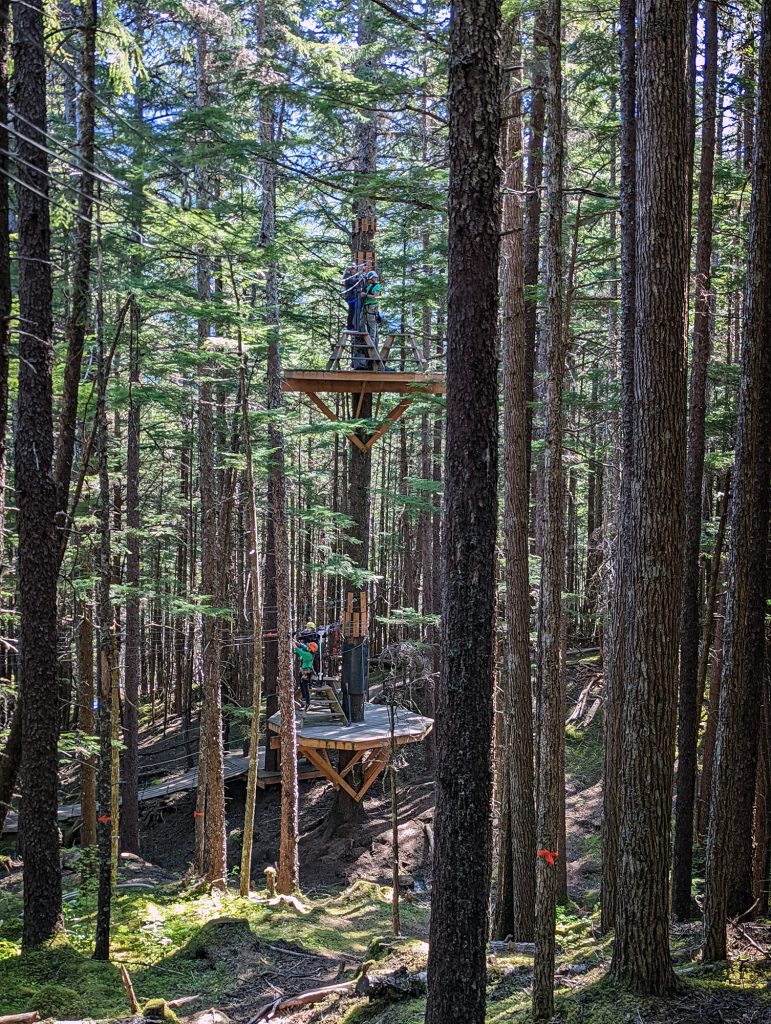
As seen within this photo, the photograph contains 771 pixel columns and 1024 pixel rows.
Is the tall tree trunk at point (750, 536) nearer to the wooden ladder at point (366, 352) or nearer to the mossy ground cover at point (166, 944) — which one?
the mossy ground cover at point (166, 944)

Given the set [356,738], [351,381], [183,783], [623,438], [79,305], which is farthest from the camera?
[183,783]

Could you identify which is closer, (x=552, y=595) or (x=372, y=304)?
(x=552, y=595)

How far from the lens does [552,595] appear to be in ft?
19.8

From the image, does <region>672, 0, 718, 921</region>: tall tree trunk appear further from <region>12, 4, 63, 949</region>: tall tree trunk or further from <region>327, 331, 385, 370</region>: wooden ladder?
<region>12, 4, 63, 949</region>: tall tree trunk

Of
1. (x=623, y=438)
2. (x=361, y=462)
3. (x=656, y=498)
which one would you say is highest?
(x=361, y=462)

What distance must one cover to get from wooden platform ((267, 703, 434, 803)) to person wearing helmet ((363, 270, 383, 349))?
7.07 meters

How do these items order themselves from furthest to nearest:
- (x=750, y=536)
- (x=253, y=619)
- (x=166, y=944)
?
(x=253, y=619), (x=166, y=944), (x=750, y=536)

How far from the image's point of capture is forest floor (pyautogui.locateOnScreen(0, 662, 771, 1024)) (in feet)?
19.5

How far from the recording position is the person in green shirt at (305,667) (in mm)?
15971

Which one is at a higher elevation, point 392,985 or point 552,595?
point 552,595

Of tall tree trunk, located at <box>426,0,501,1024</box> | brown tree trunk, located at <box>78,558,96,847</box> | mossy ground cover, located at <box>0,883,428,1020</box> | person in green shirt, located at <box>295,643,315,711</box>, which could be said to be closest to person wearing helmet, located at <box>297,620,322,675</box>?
person in green shirt, located at <box>295,643,315,711</box>

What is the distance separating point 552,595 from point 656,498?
3.38 feet

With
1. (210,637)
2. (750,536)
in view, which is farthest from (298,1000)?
(210,637)

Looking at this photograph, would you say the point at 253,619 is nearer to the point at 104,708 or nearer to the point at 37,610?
the point at 104,708
